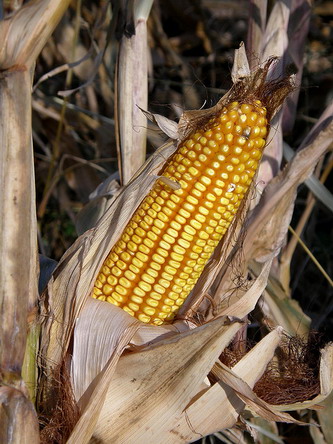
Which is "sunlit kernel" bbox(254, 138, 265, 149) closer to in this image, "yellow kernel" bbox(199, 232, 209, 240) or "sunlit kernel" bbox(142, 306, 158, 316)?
"yellow kernel" bbox(199, 232, 209, 240)

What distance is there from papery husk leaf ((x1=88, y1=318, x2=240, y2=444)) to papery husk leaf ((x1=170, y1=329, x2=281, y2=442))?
1.0 inches

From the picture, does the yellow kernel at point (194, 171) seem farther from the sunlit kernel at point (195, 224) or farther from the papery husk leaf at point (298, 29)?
the papery husk leaf at point (298, 29)

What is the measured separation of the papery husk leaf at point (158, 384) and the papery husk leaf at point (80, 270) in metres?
0.12

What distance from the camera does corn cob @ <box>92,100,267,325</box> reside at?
3.40 feet

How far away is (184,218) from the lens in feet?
3.53

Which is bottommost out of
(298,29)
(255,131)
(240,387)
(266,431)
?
(266,431)

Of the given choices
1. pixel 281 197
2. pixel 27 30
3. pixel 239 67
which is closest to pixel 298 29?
pixel 281 197

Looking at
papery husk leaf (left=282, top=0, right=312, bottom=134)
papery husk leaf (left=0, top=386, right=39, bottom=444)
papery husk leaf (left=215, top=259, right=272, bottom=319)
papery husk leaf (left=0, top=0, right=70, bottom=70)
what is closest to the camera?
papery husk leaf (left=0, top=0, right=70, bottom=70)

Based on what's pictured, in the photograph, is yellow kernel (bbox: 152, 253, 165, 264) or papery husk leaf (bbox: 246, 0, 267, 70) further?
Result: papery husk leaf (bbox: 246, 0, 267, 70)

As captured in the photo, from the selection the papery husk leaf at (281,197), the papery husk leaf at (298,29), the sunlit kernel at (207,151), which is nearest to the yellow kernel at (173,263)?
the sunlit kernel at (207,151)

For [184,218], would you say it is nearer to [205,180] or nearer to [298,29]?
[205,180]

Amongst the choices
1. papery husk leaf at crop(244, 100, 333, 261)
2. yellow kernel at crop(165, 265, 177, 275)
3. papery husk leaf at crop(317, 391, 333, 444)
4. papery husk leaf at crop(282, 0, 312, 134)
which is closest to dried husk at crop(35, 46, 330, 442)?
yellow kernel at crop(165, 265, 177, 275)

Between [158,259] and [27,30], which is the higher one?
[27,30]

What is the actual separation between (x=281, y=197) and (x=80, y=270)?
0.52 m
